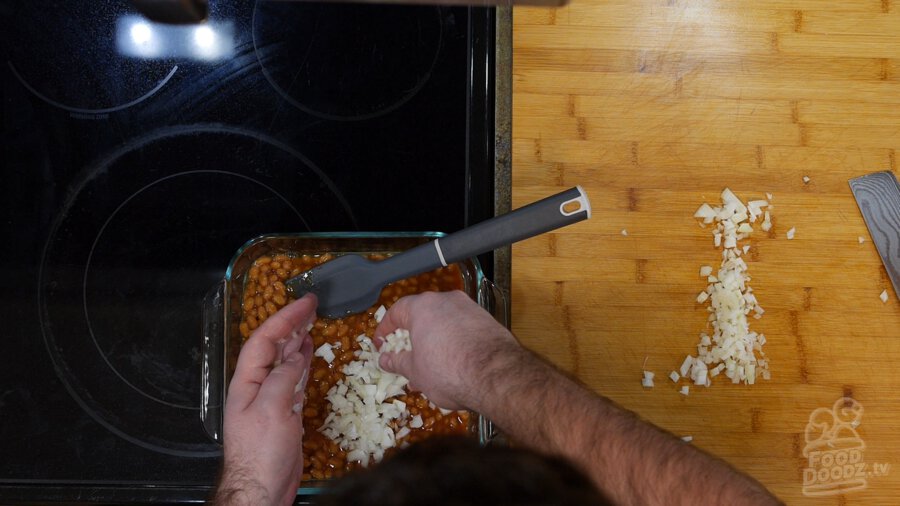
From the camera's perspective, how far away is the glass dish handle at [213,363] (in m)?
1.01

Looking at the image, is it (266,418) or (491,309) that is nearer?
(266,418)

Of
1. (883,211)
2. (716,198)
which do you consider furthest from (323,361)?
(883,211)

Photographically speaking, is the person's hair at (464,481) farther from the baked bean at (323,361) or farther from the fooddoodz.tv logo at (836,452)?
the fooddoodz.tv logo at (836,452)

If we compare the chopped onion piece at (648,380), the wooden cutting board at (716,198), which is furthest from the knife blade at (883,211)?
the chopped onion piece at (648,380)

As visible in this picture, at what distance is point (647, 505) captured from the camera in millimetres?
816

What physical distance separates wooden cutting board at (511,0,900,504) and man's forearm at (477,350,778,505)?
0.65 ft

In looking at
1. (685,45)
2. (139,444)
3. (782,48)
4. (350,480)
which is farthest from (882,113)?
(139,444)

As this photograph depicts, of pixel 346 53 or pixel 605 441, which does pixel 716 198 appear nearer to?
pixel 605 441

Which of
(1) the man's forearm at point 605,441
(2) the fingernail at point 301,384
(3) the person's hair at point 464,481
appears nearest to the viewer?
(3) the person's hair at point 464,481

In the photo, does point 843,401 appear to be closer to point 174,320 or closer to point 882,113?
point 882,113

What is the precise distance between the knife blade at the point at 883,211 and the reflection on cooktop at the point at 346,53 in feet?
2.37

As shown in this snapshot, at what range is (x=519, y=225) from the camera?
2.87ft

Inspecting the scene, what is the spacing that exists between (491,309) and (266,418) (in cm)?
36

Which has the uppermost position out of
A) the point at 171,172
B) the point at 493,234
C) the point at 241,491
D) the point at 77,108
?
the point at 77,108
